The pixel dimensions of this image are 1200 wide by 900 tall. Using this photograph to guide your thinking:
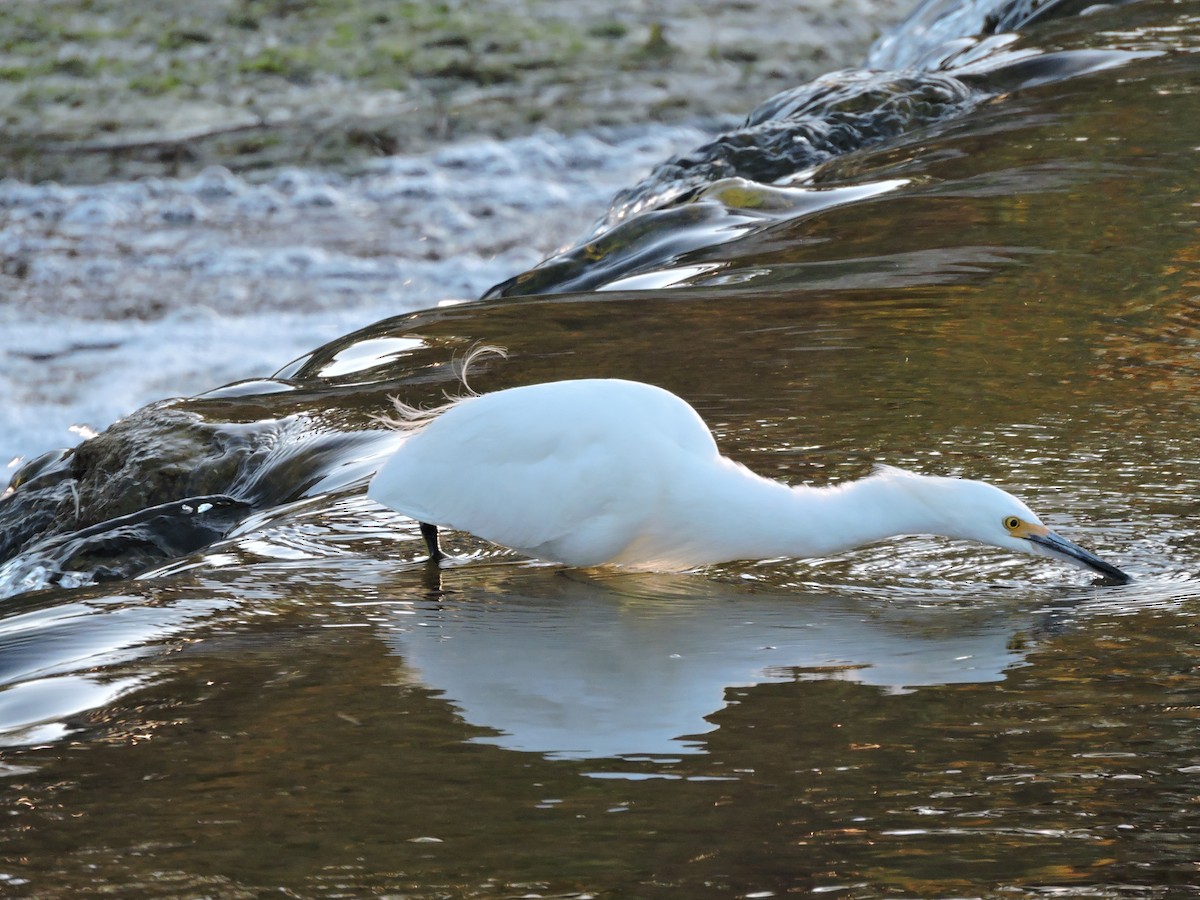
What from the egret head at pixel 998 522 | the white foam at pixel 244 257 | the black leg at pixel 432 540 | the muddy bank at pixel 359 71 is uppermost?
the muddy bank at pixel 359 71

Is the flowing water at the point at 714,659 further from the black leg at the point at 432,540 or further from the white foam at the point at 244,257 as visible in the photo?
the white foam at the point at 244,257

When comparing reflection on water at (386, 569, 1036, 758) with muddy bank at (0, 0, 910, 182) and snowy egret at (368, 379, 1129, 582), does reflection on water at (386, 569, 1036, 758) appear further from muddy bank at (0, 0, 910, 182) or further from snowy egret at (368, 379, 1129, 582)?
muddy bank at (0, 0, 910, 182)

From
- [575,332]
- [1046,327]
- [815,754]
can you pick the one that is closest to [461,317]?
[575,332]

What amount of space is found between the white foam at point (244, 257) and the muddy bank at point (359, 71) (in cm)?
62

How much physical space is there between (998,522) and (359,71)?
14.4 meters

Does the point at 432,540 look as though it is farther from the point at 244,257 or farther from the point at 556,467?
the point at 244,257

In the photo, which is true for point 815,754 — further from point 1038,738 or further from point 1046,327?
point 1046,327

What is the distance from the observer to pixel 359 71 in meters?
17.1

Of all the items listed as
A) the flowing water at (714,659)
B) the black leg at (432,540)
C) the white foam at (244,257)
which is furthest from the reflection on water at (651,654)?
the white foam at (244,257)

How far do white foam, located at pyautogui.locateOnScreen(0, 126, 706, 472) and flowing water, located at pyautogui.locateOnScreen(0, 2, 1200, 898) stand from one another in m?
4.30

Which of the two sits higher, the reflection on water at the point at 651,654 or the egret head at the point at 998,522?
the egret head at the point at 998,522

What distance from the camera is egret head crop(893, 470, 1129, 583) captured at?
3801 millimetres

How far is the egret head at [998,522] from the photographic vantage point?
3801 millimetres

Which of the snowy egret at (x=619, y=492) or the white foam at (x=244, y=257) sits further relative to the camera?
the white foam at (x=244, y=257)
